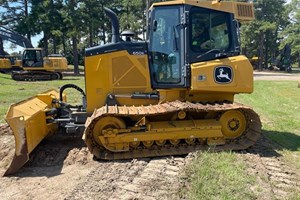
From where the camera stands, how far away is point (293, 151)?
654cm

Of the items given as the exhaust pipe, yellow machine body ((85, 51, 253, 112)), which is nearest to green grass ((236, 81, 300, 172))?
yellow machine body ((85, 51, 253, 112))

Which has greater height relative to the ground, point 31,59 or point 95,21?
point 95,21

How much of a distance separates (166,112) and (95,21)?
30.6 meters

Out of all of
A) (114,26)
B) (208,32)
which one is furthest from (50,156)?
(208,32)

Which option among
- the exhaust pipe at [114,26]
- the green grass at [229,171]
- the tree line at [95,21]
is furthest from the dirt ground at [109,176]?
the tree line at [95,21]

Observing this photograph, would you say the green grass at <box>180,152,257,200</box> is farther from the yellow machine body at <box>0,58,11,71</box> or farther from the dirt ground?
the yellow machine body at <box>0,58,11,71</box>

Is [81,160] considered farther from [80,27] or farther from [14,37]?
[80,27]

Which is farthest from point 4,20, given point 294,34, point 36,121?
point 36,121

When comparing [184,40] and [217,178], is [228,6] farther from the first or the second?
[217,178]

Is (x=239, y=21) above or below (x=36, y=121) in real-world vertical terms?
above

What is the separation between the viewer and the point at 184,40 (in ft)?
21.2

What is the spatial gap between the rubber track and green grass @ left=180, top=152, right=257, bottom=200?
0.57 m

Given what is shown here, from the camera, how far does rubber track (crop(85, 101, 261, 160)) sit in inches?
238

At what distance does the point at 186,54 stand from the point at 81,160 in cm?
275
